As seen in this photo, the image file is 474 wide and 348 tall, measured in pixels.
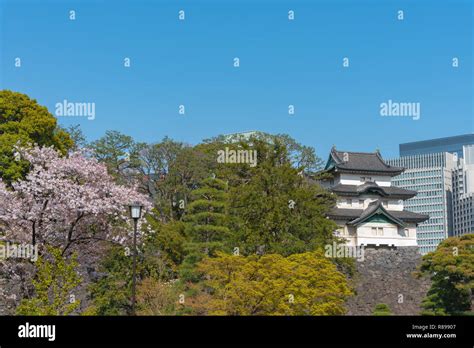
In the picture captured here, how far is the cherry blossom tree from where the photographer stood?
2751 cm

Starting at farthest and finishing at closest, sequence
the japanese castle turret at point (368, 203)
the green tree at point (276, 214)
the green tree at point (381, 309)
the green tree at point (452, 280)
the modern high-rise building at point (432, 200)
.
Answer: the modern high-rise building at point (432, 200) → the japanese castle turret at point (368, 203) → the green tree at point (381, 309) → the green tree at point (452, 280) → the green tree at point (276, 214)

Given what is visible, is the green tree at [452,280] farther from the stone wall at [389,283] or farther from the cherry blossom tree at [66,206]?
the cherry blossom tree at [66,206]

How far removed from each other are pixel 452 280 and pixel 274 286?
1493 cm

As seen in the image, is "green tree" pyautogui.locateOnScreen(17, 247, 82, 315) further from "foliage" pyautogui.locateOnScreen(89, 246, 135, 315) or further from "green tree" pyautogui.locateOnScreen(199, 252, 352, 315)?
"green tree" pyautogui.locateOnScreen(199, 252, 352, 315)

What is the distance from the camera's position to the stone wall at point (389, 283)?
42.1 m

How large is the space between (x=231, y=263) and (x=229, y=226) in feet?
22.5

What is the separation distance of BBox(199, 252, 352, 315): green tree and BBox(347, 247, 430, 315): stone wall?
1128 cm

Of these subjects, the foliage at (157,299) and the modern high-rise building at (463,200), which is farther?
the modern high-rise building at (463,200)

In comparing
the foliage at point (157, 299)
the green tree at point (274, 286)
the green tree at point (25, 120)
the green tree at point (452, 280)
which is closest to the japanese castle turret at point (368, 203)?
the green tree at point (452, 280)

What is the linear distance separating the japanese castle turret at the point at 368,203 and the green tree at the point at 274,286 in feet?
81.4

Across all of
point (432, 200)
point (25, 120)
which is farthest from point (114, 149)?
point (432, 200)

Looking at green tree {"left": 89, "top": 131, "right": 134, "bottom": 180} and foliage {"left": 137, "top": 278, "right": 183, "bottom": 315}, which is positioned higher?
green tree {"left": 89, "top": 131, "right": 134, "bottom": 180}

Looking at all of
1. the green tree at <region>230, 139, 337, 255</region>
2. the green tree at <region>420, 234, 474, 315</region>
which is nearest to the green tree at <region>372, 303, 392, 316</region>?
the green tree at <region>420, 234, 474, 315</region>

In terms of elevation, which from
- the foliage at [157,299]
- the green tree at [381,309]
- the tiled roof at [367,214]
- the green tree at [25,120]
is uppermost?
the green tree at [25,120]
